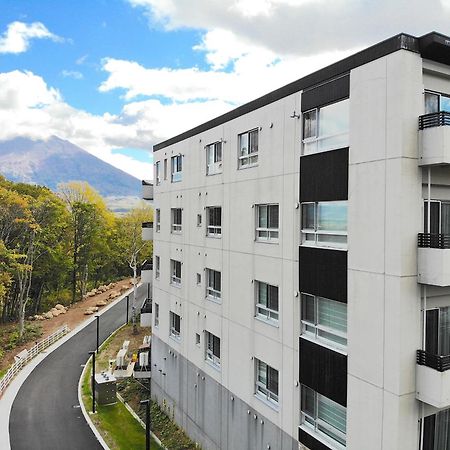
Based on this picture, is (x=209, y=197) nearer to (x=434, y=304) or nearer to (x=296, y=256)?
(x=296, y=256)

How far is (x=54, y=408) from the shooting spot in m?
22.9

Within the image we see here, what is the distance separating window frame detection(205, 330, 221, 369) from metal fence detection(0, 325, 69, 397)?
15.1 metres

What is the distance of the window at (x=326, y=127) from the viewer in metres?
10.6

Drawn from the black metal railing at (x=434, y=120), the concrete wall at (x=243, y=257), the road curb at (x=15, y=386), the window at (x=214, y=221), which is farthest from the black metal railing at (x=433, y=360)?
the road curb at (x=15, y=386)

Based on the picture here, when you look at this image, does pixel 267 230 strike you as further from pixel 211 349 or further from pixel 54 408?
pixel 54 408

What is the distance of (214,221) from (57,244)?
3346 centimetres

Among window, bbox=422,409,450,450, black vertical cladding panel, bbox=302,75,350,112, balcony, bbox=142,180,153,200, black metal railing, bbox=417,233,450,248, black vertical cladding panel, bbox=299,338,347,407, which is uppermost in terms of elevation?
black vertical cladding panel, bbox=302,75,350,112

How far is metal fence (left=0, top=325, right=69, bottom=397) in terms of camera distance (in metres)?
26.1

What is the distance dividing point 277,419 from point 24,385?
19.9 metres

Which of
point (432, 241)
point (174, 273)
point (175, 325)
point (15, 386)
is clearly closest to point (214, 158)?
point (174, 273)

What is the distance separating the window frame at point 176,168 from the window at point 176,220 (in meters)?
1.54

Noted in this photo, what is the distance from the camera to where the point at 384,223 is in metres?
9.12

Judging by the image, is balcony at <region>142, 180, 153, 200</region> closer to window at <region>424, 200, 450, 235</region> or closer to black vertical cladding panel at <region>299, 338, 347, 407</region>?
black vertical cladding panel at <region>299, 338, 347, 407</region>

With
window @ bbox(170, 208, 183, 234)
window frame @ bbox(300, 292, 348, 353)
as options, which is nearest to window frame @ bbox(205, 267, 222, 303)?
window @ bbox(170, 208, 183, 234)
